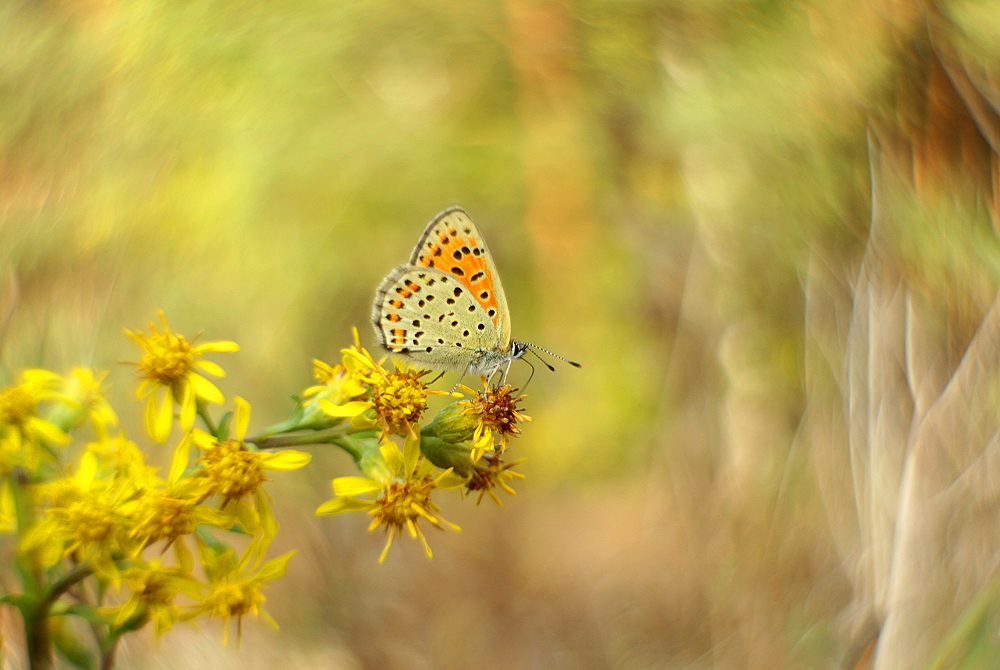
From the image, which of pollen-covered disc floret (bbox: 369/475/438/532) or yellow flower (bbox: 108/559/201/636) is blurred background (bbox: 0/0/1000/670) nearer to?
yellow flower (bbox: 108/559/201/636)

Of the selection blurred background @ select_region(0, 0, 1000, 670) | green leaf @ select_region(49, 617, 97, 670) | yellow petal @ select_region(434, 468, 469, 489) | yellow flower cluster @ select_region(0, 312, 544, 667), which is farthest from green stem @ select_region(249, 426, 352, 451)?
blurred background @ select_region(0, 0, 1000, 670)

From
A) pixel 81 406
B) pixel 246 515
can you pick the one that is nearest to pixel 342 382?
pixel 246 515

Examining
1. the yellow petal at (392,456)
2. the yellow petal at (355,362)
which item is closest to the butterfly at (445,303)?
the yellow petal at (355,362)

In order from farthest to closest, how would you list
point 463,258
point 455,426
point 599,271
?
point 599,271 < point 463,258 < point 455,426

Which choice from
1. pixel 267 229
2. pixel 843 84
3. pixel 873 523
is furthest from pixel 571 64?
pixel 873 523

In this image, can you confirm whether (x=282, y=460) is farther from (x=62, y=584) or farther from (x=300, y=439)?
(x=62, y=584)
